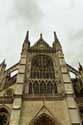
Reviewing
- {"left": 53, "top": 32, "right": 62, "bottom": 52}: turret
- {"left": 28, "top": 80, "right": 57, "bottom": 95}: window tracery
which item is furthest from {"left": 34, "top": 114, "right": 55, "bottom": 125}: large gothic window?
{"left": 53, "top": 32, "right": 62, "bottom": 52}: turret

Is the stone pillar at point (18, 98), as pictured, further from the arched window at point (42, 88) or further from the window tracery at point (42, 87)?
the arched window at point (42, 88)

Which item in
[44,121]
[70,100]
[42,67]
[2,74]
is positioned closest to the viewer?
[44,121]

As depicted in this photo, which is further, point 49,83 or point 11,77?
point 11,77

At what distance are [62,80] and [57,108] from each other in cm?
461

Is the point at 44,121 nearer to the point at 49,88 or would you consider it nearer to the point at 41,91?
the point at 41,91

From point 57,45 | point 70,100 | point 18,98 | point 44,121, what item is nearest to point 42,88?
point 18,98

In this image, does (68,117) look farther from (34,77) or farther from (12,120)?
(34,77)

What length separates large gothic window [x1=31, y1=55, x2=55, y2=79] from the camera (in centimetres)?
2667

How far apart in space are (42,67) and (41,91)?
205 inches

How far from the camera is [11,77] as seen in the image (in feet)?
97.6

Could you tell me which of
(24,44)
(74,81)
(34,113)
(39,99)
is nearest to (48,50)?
(24,44)

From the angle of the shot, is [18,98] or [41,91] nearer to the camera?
[18,98]

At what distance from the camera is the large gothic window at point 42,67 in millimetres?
26672

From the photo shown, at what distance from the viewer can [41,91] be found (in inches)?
949
